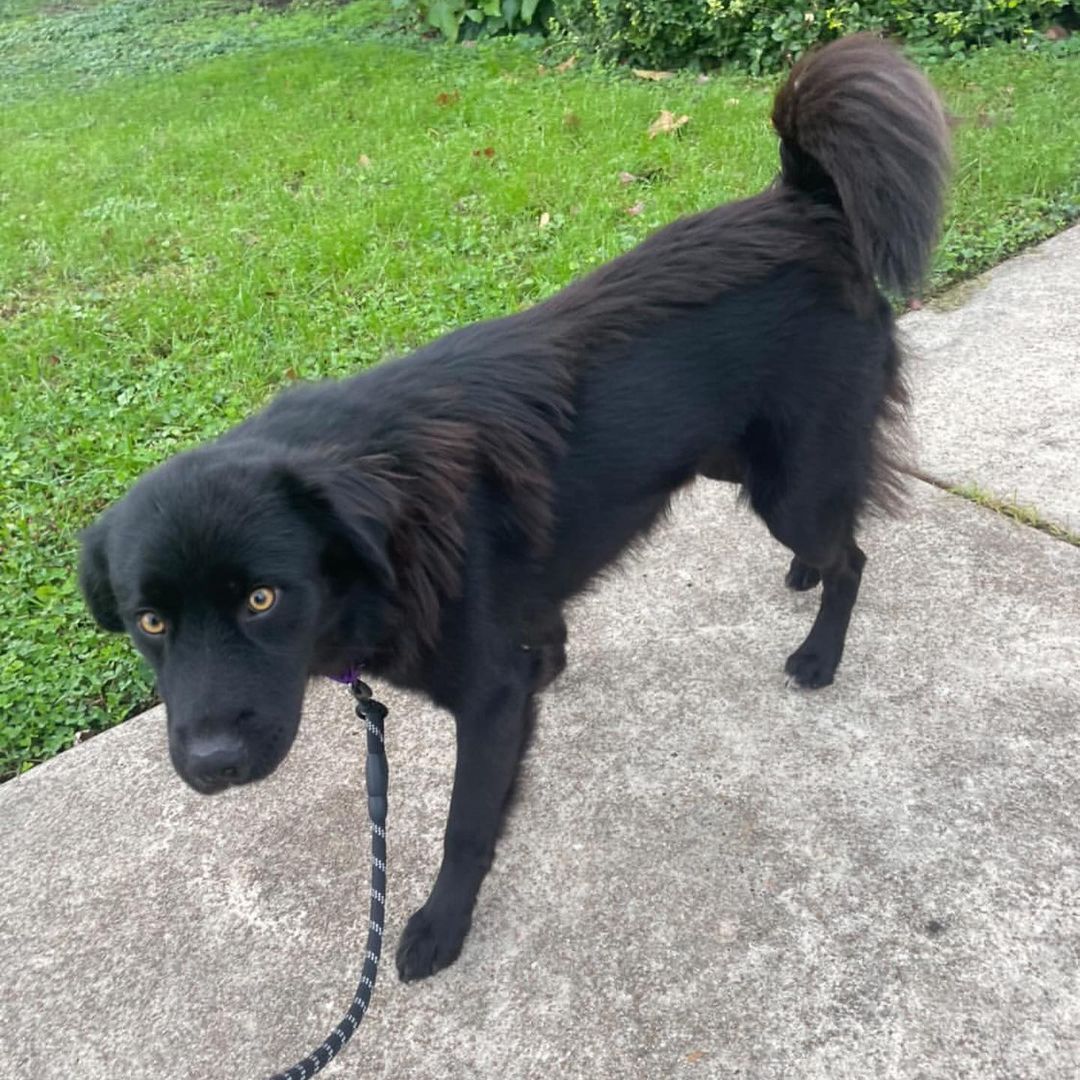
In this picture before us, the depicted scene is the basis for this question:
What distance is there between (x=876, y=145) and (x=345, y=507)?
144 centimetres

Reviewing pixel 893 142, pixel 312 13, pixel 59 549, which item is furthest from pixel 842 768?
pixel 312 13

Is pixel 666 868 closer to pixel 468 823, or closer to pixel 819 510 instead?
pixel 468 823

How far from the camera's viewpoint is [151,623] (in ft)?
6.09

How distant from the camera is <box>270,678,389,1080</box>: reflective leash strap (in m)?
1.90

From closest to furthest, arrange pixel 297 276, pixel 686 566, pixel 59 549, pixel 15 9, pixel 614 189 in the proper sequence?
pixel 686 566 → pixel 59 549 → pixel 297 276 → pixel 614 189 → pixel 15 9

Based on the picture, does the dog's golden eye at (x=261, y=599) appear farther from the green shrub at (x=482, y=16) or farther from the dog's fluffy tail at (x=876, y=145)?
the green shrub at (x=482, y=16)

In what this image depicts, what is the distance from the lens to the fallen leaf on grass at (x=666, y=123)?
6.16 m

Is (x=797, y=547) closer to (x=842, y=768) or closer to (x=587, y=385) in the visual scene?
(x=842, y=768)

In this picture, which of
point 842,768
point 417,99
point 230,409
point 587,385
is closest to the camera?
point 587,385

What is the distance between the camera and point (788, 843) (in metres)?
2.32

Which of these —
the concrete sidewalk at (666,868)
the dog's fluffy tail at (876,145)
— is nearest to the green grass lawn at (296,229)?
the concrete sidewalk at (666,868)

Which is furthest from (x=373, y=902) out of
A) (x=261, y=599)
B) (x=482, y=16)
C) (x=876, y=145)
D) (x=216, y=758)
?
(x=482, y=16)

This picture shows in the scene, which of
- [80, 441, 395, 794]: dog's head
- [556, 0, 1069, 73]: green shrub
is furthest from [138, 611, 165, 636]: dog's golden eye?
[556, 0, 1069, 73]: green shrub

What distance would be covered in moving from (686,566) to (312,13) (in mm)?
10998
